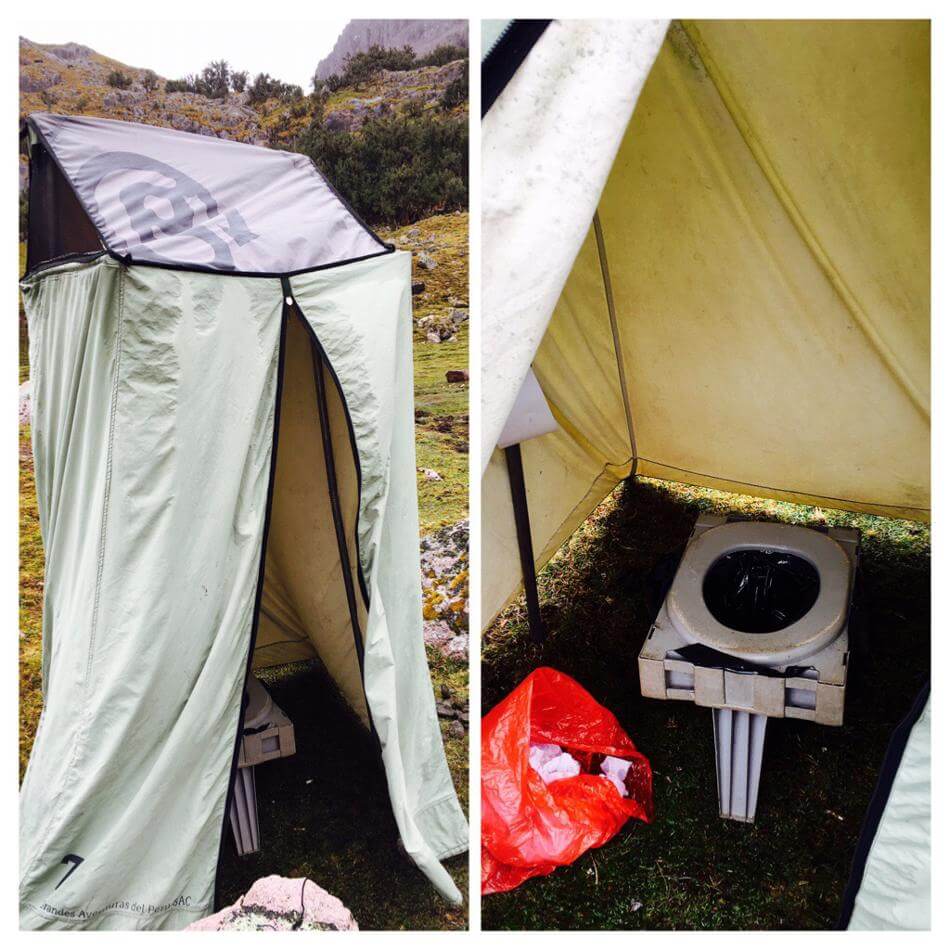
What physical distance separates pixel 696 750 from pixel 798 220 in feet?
4.13

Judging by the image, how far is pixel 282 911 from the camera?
60.9 inches

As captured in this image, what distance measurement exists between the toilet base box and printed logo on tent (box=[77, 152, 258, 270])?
1.16m

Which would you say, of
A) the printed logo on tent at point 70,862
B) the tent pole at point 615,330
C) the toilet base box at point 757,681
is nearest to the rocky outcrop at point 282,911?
the printed logo on tent at point 70,862

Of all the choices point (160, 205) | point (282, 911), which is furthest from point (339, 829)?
point (160, 205)

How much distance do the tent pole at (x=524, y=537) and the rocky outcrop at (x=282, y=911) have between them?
96cm

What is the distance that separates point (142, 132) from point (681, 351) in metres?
1.53

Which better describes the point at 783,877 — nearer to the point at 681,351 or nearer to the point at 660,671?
the point at 660,671

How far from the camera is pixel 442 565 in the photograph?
3143mm

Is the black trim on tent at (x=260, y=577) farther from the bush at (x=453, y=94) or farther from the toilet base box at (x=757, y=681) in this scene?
the bush at (x=453, y=94)

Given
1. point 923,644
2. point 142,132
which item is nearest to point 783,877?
point 923,644

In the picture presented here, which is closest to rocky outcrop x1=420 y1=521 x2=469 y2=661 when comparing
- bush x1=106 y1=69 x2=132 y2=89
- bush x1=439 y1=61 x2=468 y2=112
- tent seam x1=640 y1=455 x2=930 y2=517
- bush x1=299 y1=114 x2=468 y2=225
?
tent seam x1=640 y1=455 x2=930 y2=517

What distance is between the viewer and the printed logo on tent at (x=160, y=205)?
5.02 feet

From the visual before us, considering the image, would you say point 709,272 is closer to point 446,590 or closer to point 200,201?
point 200,201

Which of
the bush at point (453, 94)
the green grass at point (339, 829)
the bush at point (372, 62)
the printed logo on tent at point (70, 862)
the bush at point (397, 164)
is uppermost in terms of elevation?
the bush at point (372, 62)
